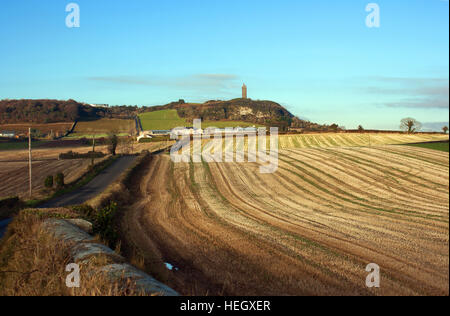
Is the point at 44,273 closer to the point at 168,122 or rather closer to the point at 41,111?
the point at 41,111

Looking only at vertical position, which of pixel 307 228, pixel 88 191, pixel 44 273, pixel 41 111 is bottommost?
pixel 88 191

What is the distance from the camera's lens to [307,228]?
16125 millimetres

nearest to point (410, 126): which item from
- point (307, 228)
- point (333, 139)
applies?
point (333, 139)

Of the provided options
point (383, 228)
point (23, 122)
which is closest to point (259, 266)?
point (383, 228)

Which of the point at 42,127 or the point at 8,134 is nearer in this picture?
the point at 8,134

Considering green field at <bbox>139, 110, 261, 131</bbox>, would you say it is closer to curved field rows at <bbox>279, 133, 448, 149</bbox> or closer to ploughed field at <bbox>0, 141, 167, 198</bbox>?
ploughed field at <bbox>0, 141, 167, 198</bbox>

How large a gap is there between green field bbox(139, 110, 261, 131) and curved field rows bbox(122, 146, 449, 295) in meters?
64.2

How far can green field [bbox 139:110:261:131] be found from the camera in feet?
322

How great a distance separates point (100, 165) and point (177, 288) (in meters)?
46.2

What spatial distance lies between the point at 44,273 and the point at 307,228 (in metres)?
11.7

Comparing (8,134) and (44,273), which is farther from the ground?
(8,134)

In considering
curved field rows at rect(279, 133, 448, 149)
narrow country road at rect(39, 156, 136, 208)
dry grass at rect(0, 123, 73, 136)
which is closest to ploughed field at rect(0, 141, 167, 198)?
narrow country road at rect(39, 156, 136, 208)

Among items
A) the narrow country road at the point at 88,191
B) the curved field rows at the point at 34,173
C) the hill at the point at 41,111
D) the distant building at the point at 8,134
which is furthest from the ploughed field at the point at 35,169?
the hill at the point at 41,111

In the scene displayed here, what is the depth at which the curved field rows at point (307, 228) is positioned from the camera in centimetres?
909
